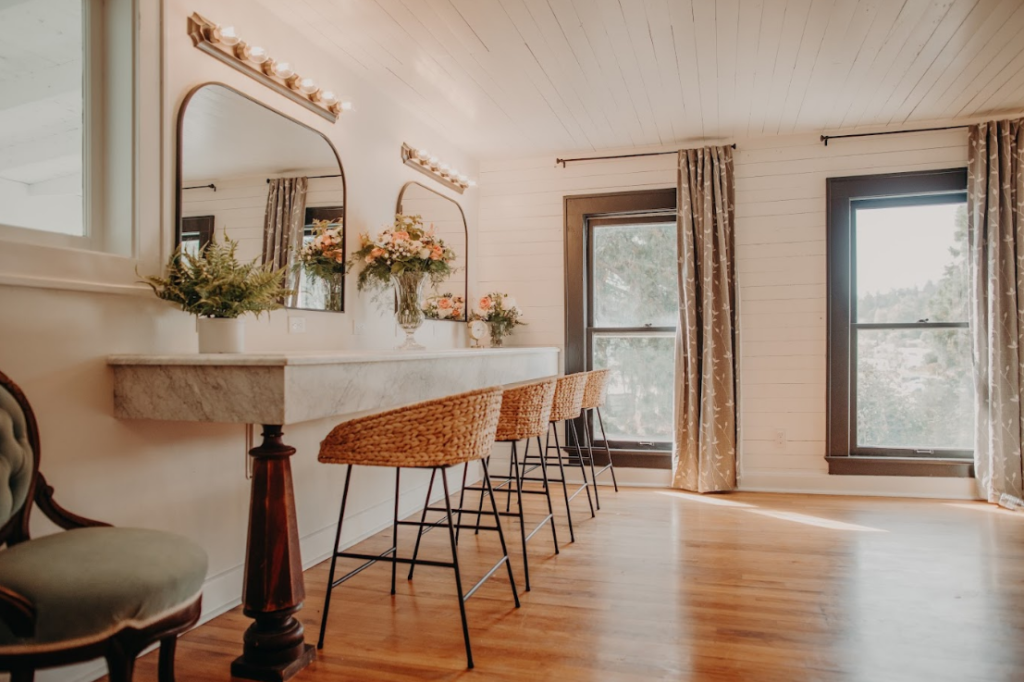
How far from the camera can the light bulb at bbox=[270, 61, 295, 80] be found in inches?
113

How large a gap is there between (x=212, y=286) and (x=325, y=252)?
1.06 meters

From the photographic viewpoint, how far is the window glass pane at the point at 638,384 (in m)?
5.02

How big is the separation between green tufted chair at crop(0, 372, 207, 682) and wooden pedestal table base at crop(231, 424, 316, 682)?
47 centimetres

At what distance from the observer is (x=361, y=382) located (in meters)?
2.37

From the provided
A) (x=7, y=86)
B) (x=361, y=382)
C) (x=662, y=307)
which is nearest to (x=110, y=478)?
(x=361, y=382)

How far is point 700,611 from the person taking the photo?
100 inches

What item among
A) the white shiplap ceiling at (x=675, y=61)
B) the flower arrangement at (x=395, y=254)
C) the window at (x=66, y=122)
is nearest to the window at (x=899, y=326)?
the white shiplap ceiling at (x=675, y=61)

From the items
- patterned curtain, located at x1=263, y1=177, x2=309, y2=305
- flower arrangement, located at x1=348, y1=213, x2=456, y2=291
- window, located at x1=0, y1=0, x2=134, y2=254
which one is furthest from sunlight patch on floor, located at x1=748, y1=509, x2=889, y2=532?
window, located at x1=0, y1=0, x2=134, y2=254

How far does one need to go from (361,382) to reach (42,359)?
93 cm

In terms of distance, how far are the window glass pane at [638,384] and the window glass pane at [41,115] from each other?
3.68 metres

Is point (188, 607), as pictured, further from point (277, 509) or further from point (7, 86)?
point (7, 86)

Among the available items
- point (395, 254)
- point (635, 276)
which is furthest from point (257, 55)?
point (635, 276)

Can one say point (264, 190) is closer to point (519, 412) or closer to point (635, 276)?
point (519, 412)

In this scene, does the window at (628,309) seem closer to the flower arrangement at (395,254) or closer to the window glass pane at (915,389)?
the window glass pane at (915,389)
